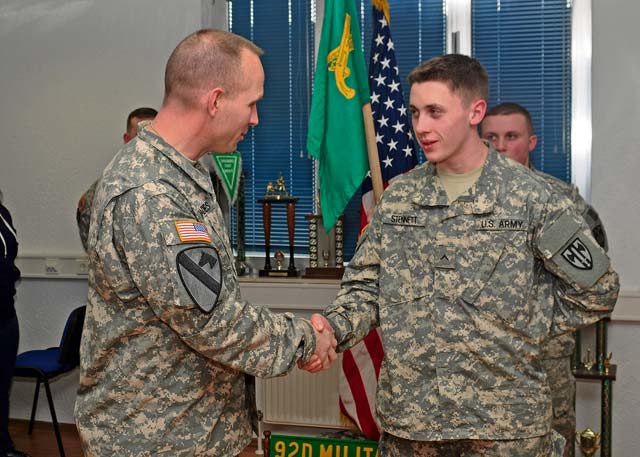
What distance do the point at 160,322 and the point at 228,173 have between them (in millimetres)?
2597

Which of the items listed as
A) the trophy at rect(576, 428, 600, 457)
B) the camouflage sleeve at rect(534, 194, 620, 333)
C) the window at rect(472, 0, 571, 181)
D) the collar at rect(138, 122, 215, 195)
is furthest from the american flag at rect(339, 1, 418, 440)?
the collar at rect(138, 122, 215, 195)

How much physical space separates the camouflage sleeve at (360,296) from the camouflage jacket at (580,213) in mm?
695

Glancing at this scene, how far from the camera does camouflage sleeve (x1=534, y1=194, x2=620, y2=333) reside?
7.30 feet

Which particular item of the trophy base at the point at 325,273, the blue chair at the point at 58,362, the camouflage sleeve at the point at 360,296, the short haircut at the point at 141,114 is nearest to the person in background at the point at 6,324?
the blue chair at the point at 58,362

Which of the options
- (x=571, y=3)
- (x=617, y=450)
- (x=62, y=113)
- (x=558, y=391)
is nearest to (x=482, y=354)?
(x=558, y=391)

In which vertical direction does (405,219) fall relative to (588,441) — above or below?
above

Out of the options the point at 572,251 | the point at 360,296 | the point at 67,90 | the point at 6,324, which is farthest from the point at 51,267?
the point at 572,251

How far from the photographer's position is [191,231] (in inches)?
74.9

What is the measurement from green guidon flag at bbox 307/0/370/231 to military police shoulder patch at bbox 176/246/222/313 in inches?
75.2

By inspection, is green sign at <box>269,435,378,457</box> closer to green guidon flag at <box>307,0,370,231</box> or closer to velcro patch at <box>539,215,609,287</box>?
green guidon flag at <box>307,0,370,231</box>

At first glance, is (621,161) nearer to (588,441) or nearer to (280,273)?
(588,441)

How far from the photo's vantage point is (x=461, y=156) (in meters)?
2.39

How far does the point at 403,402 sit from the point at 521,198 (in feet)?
2.20

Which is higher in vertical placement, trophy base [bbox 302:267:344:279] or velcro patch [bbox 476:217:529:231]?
velcro patch [bbox 476:217:529:231]
